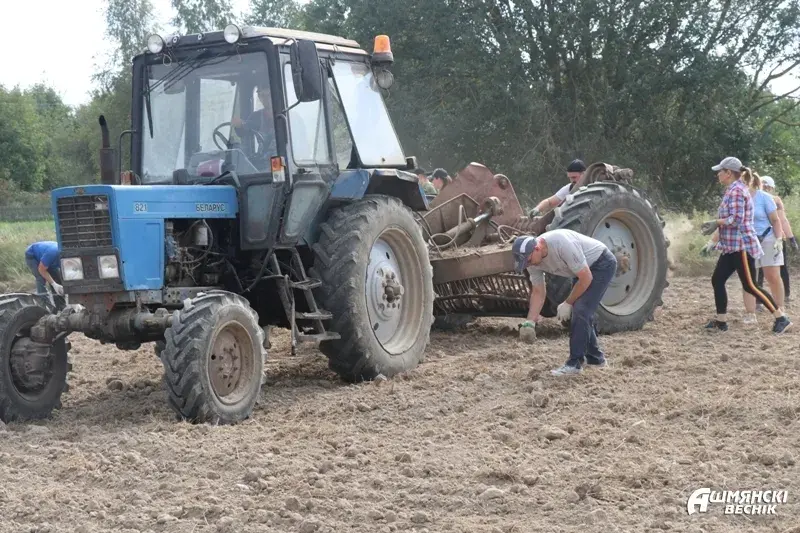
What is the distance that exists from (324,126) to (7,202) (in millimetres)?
45887

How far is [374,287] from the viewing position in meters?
8.34

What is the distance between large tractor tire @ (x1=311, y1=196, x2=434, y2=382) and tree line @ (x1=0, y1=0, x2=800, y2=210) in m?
15.2

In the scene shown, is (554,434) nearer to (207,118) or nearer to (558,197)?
(207,118)

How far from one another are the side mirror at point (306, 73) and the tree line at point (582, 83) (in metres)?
16.7

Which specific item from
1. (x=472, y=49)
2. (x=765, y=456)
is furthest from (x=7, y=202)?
(x=765, y=456)

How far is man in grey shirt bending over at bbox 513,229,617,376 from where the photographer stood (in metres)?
8.02

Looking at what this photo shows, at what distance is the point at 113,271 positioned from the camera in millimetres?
6957

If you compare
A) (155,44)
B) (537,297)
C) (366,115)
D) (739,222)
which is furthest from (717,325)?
(155,44)

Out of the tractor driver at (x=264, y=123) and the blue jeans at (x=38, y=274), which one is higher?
the tractor driver at (x=264, y=123)

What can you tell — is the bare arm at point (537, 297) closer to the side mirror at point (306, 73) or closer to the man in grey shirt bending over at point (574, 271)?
the man in grey shirt bending over at point (574, 271)

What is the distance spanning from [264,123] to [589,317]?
9.11 feet

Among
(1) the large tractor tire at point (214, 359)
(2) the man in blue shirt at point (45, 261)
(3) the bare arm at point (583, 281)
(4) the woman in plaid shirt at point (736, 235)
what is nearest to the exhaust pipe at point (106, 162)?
(1) the large tractor tire at point (214, 359)

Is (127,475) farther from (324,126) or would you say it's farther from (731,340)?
Result: (731,340)

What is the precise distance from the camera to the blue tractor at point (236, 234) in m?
6.99
